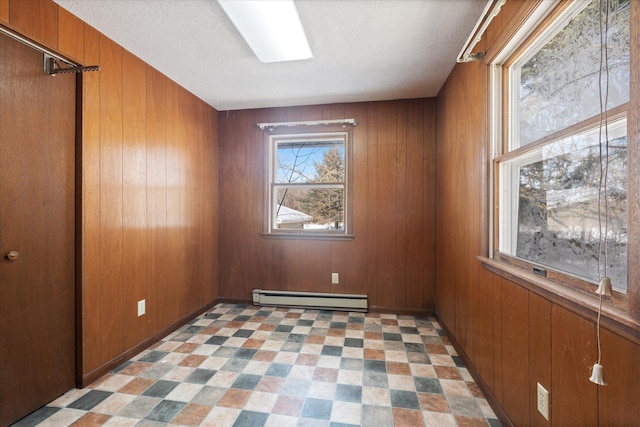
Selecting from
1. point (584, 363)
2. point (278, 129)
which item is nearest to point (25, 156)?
point (278, 129)

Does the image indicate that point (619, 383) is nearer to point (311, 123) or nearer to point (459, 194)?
point (459, 194)

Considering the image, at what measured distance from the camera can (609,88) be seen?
910 mm

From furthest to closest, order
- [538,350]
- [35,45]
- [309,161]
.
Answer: [309,161], [35,45], [538,350]

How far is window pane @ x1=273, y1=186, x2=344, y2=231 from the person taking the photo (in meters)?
3.39

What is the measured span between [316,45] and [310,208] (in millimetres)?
1835

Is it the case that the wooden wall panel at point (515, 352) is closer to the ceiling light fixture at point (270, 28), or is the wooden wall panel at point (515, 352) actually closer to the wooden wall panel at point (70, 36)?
the ceiling light fixture at point (270, 28)

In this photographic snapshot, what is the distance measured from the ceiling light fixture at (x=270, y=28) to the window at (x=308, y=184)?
4.04 feet

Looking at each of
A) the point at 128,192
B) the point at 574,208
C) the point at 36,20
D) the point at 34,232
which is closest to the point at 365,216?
the point at 574,208

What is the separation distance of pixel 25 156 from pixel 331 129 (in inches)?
102

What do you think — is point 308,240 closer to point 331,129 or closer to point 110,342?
point 331,129

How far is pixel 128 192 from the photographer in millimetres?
2180

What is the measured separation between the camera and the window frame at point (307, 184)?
10.7 ft

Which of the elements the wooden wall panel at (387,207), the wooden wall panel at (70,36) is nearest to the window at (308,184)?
the wooden wall panel at (387,207)

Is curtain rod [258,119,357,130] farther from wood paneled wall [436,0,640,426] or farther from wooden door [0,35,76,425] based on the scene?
wooden door [0,35,76,425]
